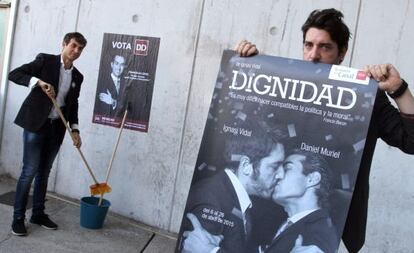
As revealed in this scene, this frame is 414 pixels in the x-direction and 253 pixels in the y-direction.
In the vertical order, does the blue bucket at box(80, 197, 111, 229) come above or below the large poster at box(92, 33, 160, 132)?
below

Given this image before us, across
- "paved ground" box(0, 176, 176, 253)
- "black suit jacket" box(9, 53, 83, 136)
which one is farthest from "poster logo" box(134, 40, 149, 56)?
"paved ground" box(0, 176, 176, 253)

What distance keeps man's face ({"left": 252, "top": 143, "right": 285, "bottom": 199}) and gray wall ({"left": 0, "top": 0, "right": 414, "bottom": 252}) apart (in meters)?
2.41

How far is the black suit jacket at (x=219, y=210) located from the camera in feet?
6.21

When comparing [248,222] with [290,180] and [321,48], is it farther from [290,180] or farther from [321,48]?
[321,48]

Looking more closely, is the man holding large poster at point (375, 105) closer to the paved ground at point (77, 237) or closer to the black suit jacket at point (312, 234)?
the black suit jacket at point (312, 234)

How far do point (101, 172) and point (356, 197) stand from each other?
375cm

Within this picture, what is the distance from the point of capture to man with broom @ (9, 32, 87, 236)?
396cm

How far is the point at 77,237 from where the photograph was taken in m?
4.30

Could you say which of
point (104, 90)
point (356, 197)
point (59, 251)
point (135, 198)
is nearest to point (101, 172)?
point (135, 198)

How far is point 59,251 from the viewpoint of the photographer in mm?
3965

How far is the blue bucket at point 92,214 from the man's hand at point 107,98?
45.2 inches

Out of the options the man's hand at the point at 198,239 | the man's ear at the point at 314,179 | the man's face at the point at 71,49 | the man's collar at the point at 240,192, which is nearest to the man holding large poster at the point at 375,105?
the man's ear at the point at 314,179

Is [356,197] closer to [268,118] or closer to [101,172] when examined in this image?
[268,118]

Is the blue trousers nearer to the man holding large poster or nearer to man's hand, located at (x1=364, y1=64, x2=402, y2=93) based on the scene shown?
the man holding large poster
